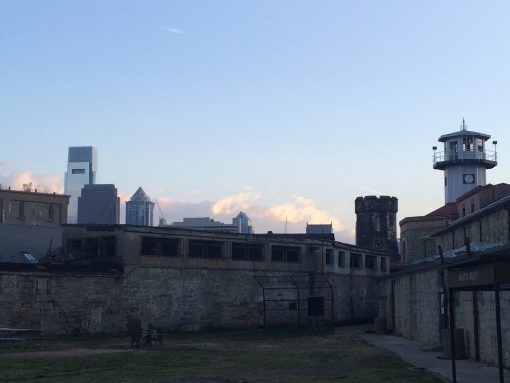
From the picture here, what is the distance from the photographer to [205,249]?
4691 cm

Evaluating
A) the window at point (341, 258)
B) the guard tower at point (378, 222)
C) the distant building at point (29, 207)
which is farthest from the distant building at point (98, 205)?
the window at point (341, 258)

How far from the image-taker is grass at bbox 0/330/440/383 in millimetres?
19406

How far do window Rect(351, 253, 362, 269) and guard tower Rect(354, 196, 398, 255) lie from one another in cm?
2044

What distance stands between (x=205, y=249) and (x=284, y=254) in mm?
7284

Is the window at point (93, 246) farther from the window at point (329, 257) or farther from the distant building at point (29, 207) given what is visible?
the distant building at point (29, 207)

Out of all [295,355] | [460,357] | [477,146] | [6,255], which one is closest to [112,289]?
[6,255]

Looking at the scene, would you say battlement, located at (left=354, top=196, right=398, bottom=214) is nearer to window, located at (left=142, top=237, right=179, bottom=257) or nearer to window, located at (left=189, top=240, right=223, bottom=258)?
window, located at (left=189, top=240, right=223, bottom=258)

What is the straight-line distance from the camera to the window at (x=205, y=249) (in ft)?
152

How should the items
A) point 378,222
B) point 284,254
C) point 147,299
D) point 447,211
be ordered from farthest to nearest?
point 378,222 < point 447,211 < point 284,254 < point 147,299

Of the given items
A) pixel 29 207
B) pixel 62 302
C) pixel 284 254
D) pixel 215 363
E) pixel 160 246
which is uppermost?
pixel 29 207

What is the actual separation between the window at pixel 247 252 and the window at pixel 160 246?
485cm

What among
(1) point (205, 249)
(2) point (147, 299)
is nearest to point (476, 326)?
(2) point (147, 299)

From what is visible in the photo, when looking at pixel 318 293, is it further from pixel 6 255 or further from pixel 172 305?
pixel 6 255

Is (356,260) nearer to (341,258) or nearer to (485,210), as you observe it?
(341,258)
